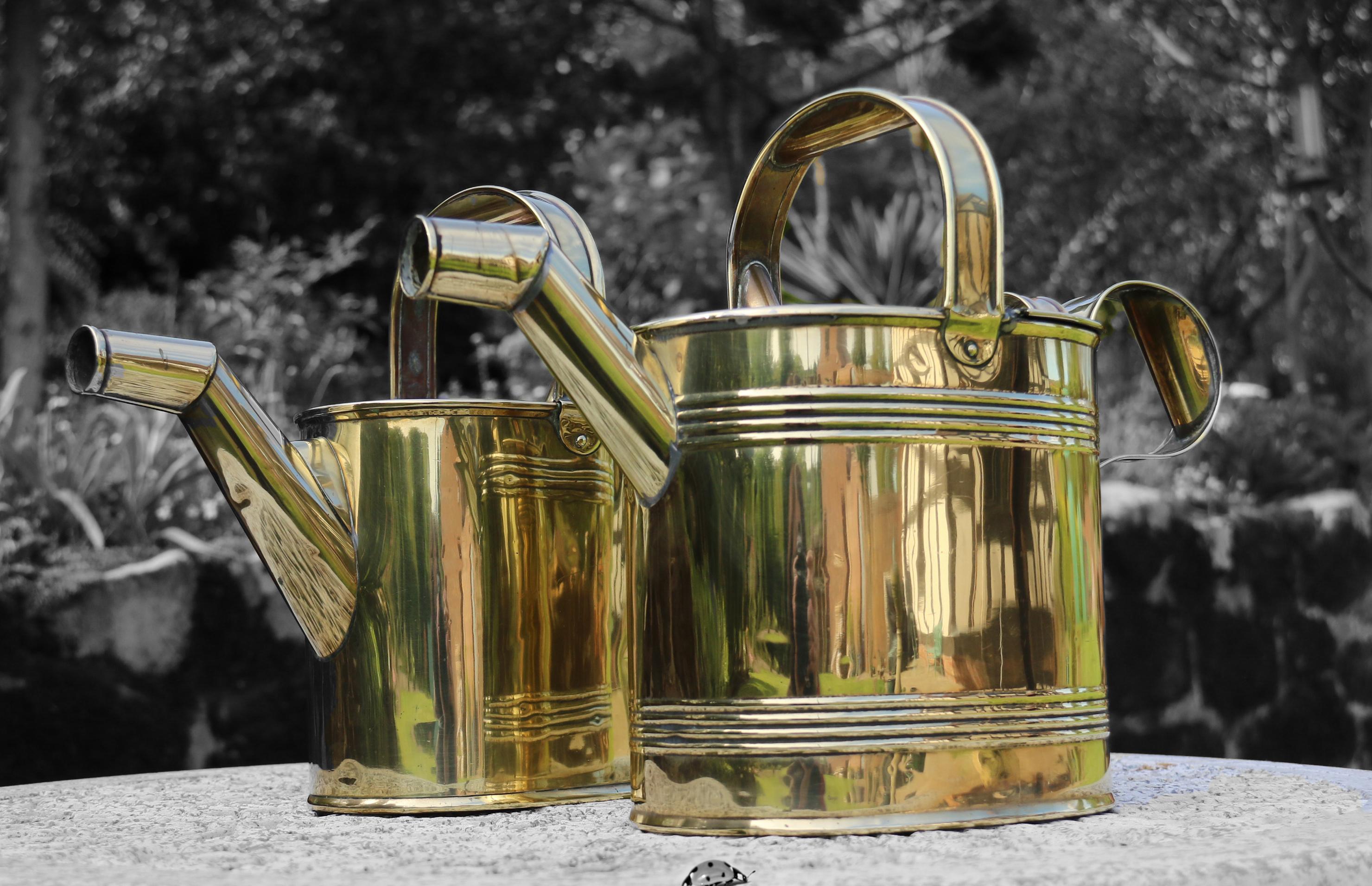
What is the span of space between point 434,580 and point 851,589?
369 millimetres

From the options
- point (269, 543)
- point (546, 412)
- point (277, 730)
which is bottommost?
point (277, 730)

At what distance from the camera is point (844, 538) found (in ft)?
3.11

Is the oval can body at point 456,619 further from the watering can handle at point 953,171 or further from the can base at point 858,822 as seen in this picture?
the watering can handle at point 953,171

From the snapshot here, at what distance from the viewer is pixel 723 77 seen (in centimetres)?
684

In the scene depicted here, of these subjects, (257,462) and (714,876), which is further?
(257,462)

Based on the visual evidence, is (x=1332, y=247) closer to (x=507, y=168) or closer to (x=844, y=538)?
(x=844, y=538)

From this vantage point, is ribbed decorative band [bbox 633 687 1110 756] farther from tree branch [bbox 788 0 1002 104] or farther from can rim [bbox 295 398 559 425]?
tree branch [bbox 788 0 1002 104]

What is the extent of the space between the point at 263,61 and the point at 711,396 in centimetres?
708

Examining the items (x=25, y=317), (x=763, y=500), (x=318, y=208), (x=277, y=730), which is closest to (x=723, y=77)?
(x=318, y=208)

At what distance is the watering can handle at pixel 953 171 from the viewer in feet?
3.22

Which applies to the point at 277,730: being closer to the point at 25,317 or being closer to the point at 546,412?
the point at 546,412

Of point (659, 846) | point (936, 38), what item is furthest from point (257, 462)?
point (936, 38)

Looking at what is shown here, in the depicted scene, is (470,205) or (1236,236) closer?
(470,205)

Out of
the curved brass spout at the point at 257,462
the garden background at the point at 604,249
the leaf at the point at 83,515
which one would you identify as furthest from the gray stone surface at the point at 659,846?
the leaf at the point at 83,515
